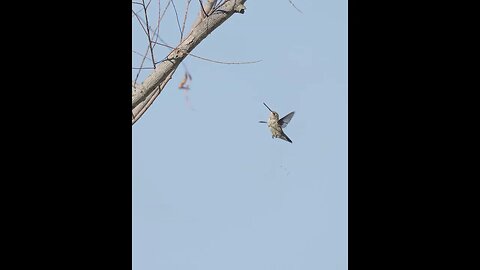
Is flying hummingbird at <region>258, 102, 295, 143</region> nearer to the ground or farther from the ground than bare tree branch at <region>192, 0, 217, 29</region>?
nearer to the ground

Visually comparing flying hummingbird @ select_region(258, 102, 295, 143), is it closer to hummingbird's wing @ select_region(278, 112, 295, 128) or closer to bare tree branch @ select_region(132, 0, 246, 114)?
hummingbird's wing @ select_region(278, 112, 295, 128)

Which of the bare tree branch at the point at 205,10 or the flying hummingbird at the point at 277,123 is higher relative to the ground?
the bare tree branch at the point at 205,10

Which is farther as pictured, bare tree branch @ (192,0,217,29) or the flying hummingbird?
the flying hummingbird

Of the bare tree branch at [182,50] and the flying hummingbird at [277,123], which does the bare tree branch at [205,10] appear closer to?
the bare tree branch at [182,50]

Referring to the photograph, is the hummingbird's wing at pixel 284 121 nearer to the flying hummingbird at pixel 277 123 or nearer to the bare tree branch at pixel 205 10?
the flying hummingbird at pixel 277 123

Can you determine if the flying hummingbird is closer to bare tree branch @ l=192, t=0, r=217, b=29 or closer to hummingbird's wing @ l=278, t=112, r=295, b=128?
hummingbird's wing @ l=278, t=112, r=295, b=128

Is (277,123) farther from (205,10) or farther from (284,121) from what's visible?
(205,10)

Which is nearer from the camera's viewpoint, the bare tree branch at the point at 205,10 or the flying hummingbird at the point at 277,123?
the bare tree branch at the point at 205,10

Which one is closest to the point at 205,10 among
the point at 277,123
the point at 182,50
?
the point at 182,50

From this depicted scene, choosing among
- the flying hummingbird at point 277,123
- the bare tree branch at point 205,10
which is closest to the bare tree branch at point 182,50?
the bare tree branch at point 205,10

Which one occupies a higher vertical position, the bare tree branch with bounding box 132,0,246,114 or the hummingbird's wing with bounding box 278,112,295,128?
Answer: the bare tree branch with bounding box 132,0,246,114

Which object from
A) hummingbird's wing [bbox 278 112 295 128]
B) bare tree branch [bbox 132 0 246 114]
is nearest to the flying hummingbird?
hummingbird's wing [bbox 278 112 295 128]
